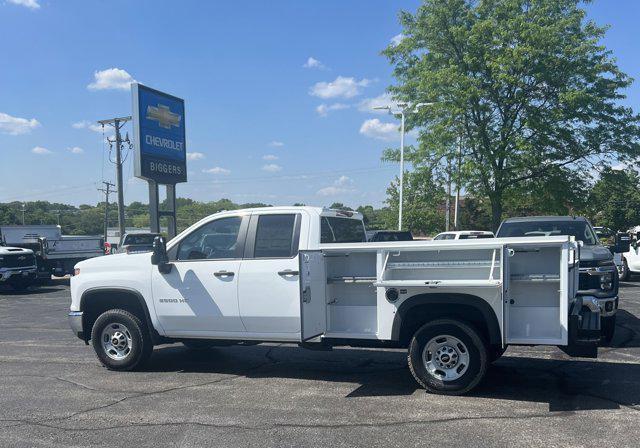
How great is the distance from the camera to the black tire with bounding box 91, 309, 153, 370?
7227 millimetres

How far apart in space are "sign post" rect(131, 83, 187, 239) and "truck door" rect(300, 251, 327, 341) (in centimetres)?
1377

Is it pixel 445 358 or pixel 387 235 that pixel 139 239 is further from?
pixel 445 358

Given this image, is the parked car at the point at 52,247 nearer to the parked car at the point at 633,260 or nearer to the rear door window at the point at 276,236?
the rear door window at the point at 276,236

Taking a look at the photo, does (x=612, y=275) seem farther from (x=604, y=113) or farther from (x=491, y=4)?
(x=491, y=4)

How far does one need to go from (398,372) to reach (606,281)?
11.6 ft

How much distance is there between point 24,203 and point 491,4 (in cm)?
8931

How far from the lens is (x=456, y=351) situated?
5988 millimetres

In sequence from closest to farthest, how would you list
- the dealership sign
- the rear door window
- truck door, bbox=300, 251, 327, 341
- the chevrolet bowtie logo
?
truck door, bbox=300, 251, 327, 341 → the rear door window → the dealership sign → the chevrolet bowtie logo

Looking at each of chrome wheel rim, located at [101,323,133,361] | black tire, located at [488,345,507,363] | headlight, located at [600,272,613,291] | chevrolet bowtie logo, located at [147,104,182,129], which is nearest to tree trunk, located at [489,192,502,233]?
chevrolet bowtie logo, located at [147,104,182,129]

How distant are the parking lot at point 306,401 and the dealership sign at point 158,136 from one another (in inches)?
431

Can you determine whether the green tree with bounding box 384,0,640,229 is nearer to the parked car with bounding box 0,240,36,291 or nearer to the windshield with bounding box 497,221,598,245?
the windshield with bounding box 497,221,598,245

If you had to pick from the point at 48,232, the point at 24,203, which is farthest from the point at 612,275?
the point at 24,203

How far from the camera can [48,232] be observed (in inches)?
990

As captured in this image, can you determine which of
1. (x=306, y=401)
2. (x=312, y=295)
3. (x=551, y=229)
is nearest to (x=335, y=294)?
(x=312, y=295)
